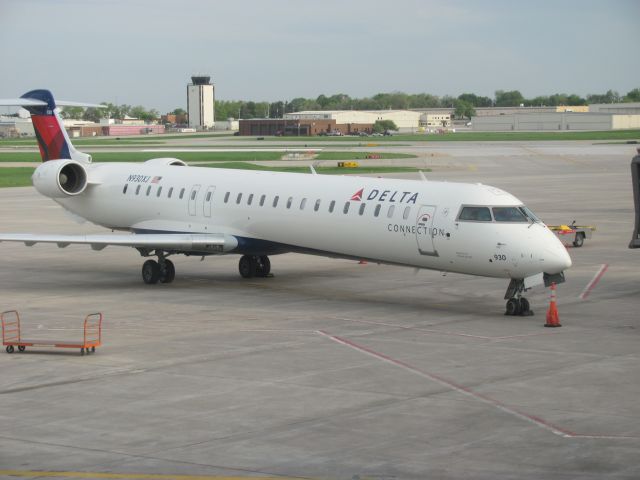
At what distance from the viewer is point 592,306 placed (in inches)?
942

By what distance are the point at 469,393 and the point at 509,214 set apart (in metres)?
7.33

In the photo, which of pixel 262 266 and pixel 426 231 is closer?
pixel 426 231

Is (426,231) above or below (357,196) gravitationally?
below

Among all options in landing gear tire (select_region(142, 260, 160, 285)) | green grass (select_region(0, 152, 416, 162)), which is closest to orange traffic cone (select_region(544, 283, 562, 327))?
landing gear tire (select_region(142, 260, 160, 285))

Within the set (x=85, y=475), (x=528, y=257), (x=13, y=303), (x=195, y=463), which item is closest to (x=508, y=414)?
(x=195, y=463)

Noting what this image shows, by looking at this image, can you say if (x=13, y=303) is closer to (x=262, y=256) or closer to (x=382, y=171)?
(x=262, y=256)

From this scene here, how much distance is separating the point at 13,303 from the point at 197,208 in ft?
18.7

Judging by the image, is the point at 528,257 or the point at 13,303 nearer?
the point at 528,257

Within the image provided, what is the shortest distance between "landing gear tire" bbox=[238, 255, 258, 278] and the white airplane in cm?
3

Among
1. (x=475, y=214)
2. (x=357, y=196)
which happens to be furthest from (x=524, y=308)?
(x=357, y=196)

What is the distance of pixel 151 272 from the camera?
90.8 feet

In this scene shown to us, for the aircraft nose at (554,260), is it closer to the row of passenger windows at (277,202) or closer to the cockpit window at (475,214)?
the cockpit window at (475,214)

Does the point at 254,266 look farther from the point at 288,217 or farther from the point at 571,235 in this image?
the point at 571,235

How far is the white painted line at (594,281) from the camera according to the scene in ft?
83.8
